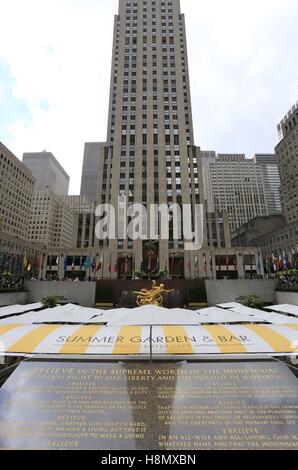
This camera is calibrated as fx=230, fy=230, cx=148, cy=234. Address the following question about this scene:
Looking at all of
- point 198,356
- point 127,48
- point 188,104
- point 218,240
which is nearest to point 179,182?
point 188,104

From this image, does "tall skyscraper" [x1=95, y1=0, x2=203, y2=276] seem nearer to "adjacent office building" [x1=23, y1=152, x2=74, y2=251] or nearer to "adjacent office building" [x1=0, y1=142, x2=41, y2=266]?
"adjacent office building" [x1=0, y1=142, x2=41, y2=266]

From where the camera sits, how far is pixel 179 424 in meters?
3.68

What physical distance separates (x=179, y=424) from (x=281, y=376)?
2331 millimetres

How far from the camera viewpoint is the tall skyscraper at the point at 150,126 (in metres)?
58.6

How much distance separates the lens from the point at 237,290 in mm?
33375

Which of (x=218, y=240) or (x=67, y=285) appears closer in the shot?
(x=67, y=285)

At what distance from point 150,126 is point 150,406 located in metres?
68.9

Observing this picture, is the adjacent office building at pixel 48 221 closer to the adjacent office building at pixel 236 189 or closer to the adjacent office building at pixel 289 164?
the adjacent office building at pixel 236 189

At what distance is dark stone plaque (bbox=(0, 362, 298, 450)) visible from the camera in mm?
3449

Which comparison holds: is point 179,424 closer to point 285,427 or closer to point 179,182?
point 285,427

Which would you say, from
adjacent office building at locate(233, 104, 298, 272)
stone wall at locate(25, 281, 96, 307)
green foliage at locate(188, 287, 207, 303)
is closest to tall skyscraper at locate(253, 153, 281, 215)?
adjacent office building at locate(233, 104, 298, 272)

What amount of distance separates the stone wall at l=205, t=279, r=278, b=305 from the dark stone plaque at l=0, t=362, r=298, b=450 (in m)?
30.0

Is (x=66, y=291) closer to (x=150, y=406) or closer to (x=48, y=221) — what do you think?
(x=150, y=406)

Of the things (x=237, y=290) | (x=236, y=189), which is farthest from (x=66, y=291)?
(x=236, y=189)
